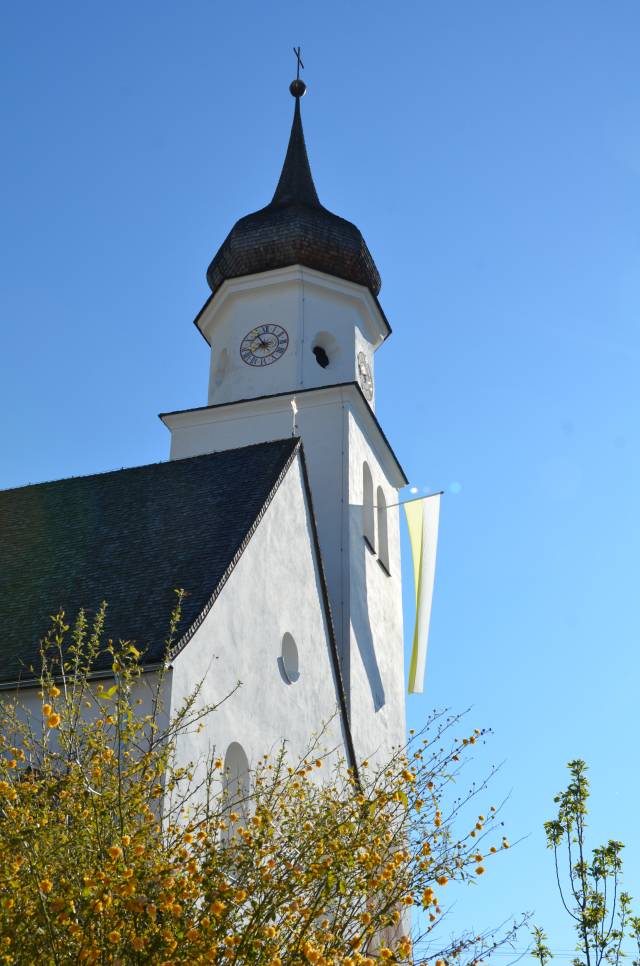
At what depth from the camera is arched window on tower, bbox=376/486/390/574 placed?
894 inches

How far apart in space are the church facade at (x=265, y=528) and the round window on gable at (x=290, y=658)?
0.06ft

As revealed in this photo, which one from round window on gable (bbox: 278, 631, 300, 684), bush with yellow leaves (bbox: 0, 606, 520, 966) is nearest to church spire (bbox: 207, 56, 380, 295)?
round window on gable (bbox: 278, 631, 300, 684)

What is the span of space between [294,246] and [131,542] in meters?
11.2

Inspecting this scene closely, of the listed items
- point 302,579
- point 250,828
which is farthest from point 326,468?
point 250,828

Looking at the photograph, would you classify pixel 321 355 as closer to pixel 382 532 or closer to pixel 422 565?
pixel 382 532

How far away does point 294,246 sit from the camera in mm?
24500

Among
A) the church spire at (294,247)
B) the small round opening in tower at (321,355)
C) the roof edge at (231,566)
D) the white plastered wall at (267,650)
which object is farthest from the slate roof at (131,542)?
the church spire at (294,247)

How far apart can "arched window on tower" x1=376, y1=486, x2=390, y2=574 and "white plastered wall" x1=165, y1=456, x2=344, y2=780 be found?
21.4 ft

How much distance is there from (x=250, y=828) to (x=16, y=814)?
1.35 metres

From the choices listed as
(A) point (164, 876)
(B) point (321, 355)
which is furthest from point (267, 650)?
(B) point (321, 355)

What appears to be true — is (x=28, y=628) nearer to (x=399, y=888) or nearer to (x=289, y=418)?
(x=399, y=888)

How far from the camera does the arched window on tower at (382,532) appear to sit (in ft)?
74.5

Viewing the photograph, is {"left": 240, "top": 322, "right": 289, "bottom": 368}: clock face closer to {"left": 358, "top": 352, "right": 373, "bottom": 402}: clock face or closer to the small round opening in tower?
the small round opening in tower

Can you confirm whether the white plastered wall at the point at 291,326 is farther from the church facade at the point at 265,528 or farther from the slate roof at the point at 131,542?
the slate roof at the point at 131,542
